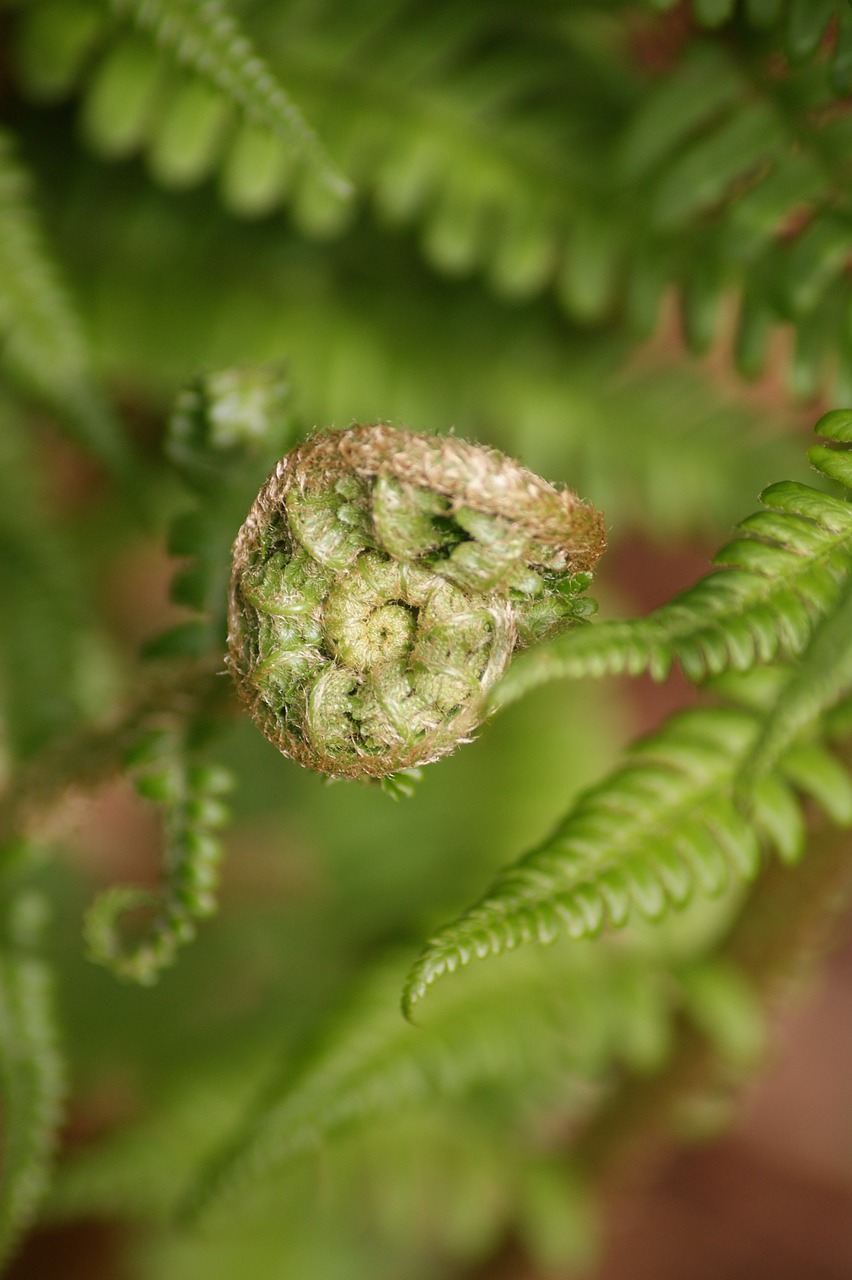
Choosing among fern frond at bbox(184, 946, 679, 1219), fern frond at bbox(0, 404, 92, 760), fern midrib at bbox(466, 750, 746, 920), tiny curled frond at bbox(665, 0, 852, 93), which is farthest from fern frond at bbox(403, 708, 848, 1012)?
fern frond at bbox(0, 404, 92, 760)

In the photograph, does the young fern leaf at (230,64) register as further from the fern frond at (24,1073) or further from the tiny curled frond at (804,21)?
the fern frond at (24,1073)

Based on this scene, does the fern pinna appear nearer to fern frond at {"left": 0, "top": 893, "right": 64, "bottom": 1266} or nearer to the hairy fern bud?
the hairy fern bud

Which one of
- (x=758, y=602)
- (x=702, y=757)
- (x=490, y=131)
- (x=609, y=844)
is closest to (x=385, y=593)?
(x=758, y=602)

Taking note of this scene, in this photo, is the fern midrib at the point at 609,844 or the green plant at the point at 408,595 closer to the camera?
the green plant at the point at 408,595

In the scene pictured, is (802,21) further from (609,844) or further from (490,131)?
(609,844)

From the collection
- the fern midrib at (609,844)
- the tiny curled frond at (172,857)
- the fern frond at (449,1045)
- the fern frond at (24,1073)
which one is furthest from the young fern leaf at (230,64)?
the fern frond at (449,1045)

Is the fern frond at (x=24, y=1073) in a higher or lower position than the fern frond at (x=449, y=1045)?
lower
